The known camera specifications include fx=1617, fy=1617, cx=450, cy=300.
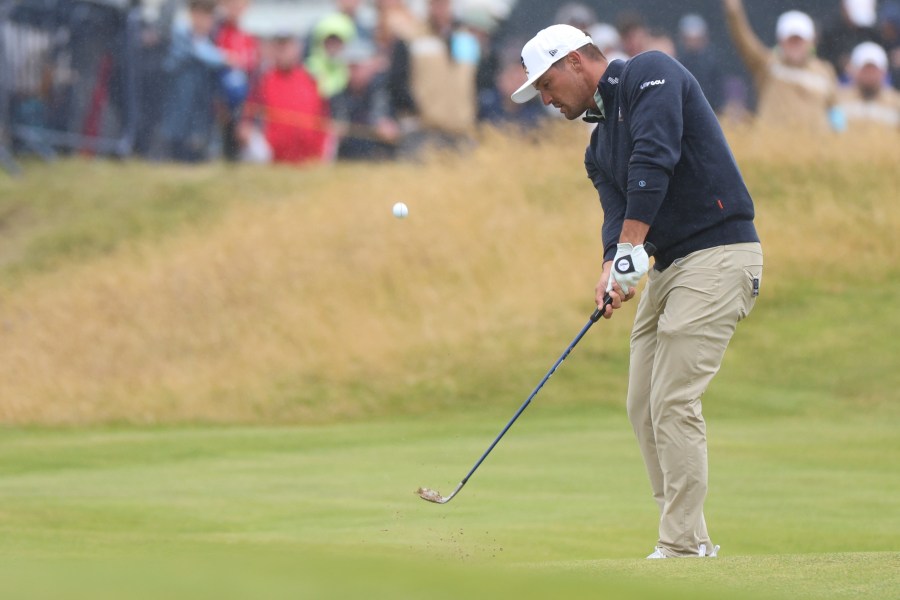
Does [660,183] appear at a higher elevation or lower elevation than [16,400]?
higher

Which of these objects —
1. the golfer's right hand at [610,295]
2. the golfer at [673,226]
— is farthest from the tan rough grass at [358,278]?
the golfer at [673,226]

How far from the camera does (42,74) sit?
21125 millimetres

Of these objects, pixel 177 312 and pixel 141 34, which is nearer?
pixel 177 312

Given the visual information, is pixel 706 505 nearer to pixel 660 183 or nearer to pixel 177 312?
pixel 660 183

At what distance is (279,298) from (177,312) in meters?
1.14

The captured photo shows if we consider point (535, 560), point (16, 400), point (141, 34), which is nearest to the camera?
point (535, 560)

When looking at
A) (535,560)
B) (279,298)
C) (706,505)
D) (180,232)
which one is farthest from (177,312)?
(535,560)

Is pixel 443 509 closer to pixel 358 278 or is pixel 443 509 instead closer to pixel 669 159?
pixel 669 159

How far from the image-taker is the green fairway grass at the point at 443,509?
17.1ft

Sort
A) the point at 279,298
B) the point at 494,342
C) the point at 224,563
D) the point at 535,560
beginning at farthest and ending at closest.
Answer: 1. the point at 279,298
2. the point at 494,342
3. the point at 535,560
4. the point at 224,563

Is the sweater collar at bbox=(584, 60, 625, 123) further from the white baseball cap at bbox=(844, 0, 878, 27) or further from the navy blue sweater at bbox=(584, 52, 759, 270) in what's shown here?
the white baseball cap at bbox=(844, 0, 878, 27)

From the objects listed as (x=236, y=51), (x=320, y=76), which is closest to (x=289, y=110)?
(x=320, y=76)

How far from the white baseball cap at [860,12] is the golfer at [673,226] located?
13.9m

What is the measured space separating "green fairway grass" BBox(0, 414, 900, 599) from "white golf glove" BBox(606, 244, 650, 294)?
1.13 m
